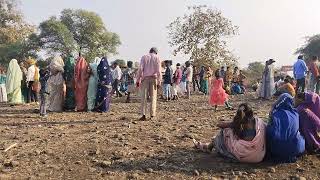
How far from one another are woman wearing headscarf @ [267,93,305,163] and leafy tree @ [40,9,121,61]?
46762 mm

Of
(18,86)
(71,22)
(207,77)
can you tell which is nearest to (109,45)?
(71,22)

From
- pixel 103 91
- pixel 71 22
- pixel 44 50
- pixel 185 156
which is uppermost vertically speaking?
pixel 71 22

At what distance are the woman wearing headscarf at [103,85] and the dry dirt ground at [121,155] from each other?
7.58 feet

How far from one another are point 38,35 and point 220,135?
4890 centimetres

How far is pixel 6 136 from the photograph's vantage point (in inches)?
371

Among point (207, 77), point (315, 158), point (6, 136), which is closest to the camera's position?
point (315, 158)

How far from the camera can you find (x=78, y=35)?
56.0 m

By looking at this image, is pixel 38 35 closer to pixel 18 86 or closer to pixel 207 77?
pixel 207 77

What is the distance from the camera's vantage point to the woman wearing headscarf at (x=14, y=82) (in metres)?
16.1

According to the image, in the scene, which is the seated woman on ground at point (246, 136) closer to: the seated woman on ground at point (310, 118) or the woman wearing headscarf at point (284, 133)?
the woman wearing headscarf at point (284, 133)

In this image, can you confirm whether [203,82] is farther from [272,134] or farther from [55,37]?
[55,37]

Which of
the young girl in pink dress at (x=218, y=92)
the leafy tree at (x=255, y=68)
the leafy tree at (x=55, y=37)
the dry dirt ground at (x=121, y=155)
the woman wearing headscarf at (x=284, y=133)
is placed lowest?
the dry dirt ground at (x=121, y=155)

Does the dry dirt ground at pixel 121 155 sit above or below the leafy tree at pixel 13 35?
below

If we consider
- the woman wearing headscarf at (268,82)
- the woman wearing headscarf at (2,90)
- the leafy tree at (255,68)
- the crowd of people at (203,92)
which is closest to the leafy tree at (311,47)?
the leafy tree at (255,68)
